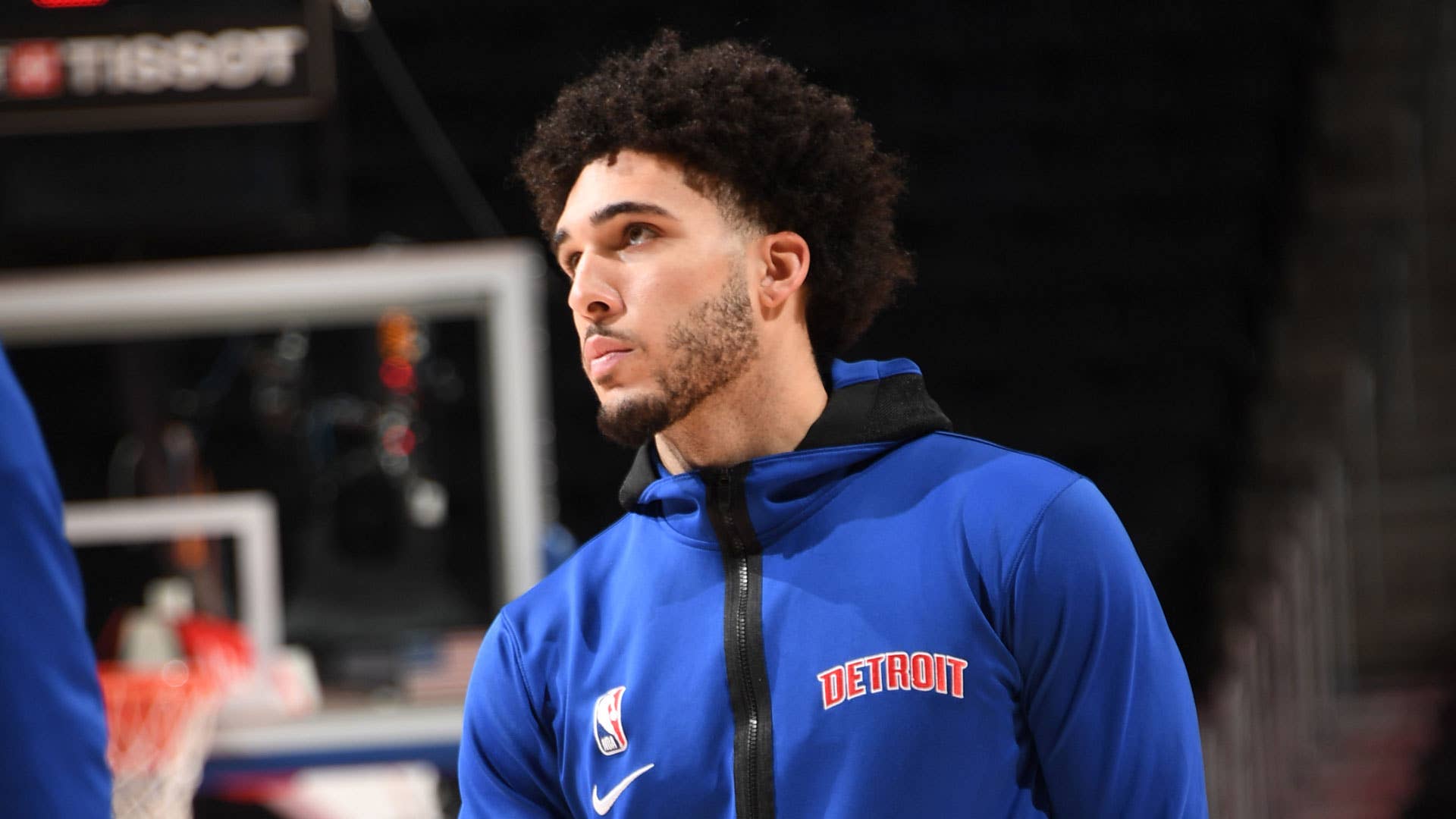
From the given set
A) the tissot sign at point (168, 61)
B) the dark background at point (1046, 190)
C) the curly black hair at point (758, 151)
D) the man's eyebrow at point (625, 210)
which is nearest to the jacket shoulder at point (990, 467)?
the curly black hair at point (758, 151)

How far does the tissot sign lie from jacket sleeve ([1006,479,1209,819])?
8.58 feet

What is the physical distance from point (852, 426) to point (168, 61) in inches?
102

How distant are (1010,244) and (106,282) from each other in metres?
4.35

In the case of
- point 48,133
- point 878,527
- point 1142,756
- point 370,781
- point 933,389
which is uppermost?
point 48,133

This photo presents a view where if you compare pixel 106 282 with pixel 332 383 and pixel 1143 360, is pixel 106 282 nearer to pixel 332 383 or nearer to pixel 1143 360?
pixel 332 383

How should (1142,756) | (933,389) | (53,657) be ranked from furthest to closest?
1. (933,389)
2. (1142,756)
3. (53,657)

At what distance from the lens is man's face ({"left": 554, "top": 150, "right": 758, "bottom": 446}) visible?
1.56 meters

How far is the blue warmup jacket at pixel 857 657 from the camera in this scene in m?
1.40

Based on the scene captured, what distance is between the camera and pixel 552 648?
5.21 ft

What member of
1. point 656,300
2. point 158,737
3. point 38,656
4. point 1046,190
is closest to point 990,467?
point 656,300

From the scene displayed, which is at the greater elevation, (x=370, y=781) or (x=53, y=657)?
(x=53, y=657)

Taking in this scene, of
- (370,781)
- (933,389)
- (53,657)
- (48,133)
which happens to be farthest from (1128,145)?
(53,657)

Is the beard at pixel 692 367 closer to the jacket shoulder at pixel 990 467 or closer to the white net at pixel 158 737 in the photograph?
the jacket shoulder at pixel 990 467

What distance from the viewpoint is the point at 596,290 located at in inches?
61.5
